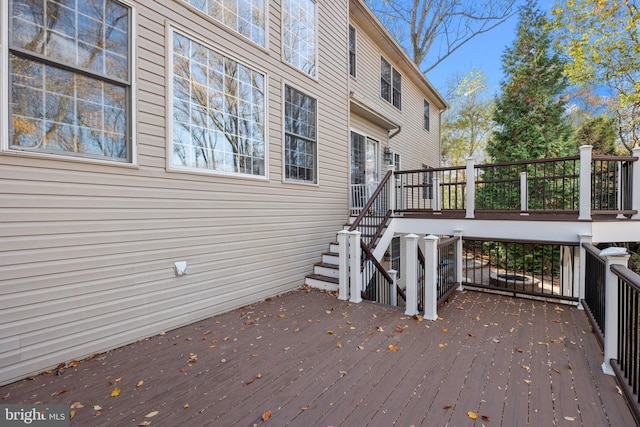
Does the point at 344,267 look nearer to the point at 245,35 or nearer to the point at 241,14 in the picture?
the point at 245,35

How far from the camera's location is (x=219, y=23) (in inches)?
161

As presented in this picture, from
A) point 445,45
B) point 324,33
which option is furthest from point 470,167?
point 445,45

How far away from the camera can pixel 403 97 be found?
10867mm

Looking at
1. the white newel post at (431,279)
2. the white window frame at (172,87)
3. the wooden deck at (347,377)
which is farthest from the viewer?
the white newel post at (431,279)

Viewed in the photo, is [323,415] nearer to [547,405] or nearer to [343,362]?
A: [343,362]

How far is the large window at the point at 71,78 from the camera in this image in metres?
2.51

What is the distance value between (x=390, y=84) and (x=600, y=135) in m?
11.5

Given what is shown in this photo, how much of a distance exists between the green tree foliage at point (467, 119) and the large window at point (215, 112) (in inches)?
780

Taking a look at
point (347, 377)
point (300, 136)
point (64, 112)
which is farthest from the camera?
point (300, 136)

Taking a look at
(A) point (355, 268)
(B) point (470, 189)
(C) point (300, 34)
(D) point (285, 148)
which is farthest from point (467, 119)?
(A) point (355, 268)

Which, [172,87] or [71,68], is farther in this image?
[172,87]

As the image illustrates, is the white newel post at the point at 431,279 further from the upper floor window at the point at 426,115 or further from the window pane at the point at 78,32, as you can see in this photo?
the upper floor window at the point at 426,115

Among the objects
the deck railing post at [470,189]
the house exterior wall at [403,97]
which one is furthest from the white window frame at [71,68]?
the deck railing post at [470,189]

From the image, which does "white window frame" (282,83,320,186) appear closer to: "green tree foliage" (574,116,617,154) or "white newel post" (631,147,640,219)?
"white newel post" (631,147,640,219)
